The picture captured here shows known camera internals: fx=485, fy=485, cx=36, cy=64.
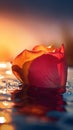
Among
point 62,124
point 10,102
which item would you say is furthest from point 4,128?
point 10,102

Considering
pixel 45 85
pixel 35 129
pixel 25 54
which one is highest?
pixel 25 54

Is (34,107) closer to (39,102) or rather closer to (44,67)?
(39,102)

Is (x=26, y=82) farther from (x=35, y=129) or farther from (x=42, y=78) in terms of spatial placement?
(x=35, y=129)

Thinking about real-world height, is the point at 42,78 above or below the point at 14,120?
above

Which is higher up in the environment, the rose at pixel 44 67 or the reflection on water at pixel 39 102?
the rose at pixel 44 67

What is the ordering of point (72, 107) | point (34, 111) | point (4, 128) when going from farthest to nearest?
point (72, 107), point (34, 111), point (4, 128)

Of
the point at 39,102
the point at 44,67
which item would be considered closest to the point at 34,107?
the point at 39,102
